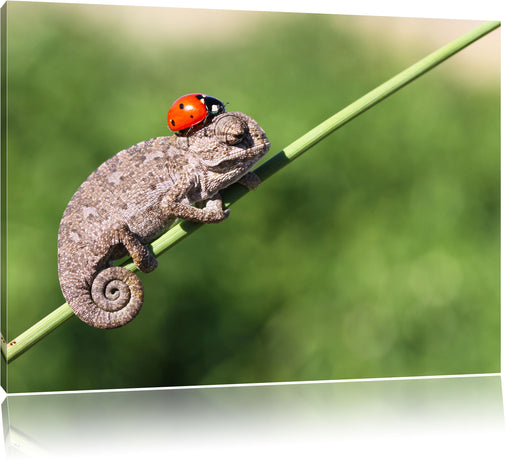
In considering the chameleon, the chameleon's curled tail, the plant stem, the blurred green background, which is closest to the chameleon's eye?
the chameleon

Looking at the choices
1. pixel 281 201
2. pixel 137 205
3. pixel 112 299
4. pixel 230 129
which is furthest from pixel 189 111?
pixel 281 201

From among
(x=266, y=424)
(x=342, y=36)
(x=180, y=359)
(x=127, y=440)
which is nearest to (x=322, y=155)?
(x=342, y=36)

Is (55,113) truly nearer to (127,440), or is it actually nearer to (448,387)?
(127,440)

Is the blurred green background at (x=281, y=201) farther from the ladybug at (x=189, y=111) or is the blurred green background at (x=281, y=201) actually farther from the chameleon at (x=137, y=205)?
the ladybug at (x=189, y=111)

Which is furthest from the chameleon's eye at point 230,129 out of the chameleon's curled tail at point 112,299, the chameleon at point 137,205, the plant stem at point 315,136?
the chameleon's curled tail at point 112,299

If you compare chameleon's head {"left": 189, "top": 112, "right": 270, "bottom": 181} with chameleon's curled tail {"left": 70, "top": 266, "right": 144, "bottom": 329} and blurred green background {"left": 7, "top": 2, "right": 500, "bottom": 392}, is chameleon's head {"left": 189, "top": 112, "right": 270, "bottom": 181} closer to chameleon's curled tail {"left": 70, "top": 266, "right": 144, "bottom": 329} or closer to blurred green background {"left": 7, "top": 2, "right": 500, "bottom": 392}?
chameleon's curled tail {"left": 70, "top": 266, "right": 144, "bottom": 329}

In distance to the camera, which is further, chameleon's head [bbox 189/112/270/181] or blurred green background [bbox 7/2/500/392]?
blurred green background [bbox 7/2/500/392]
